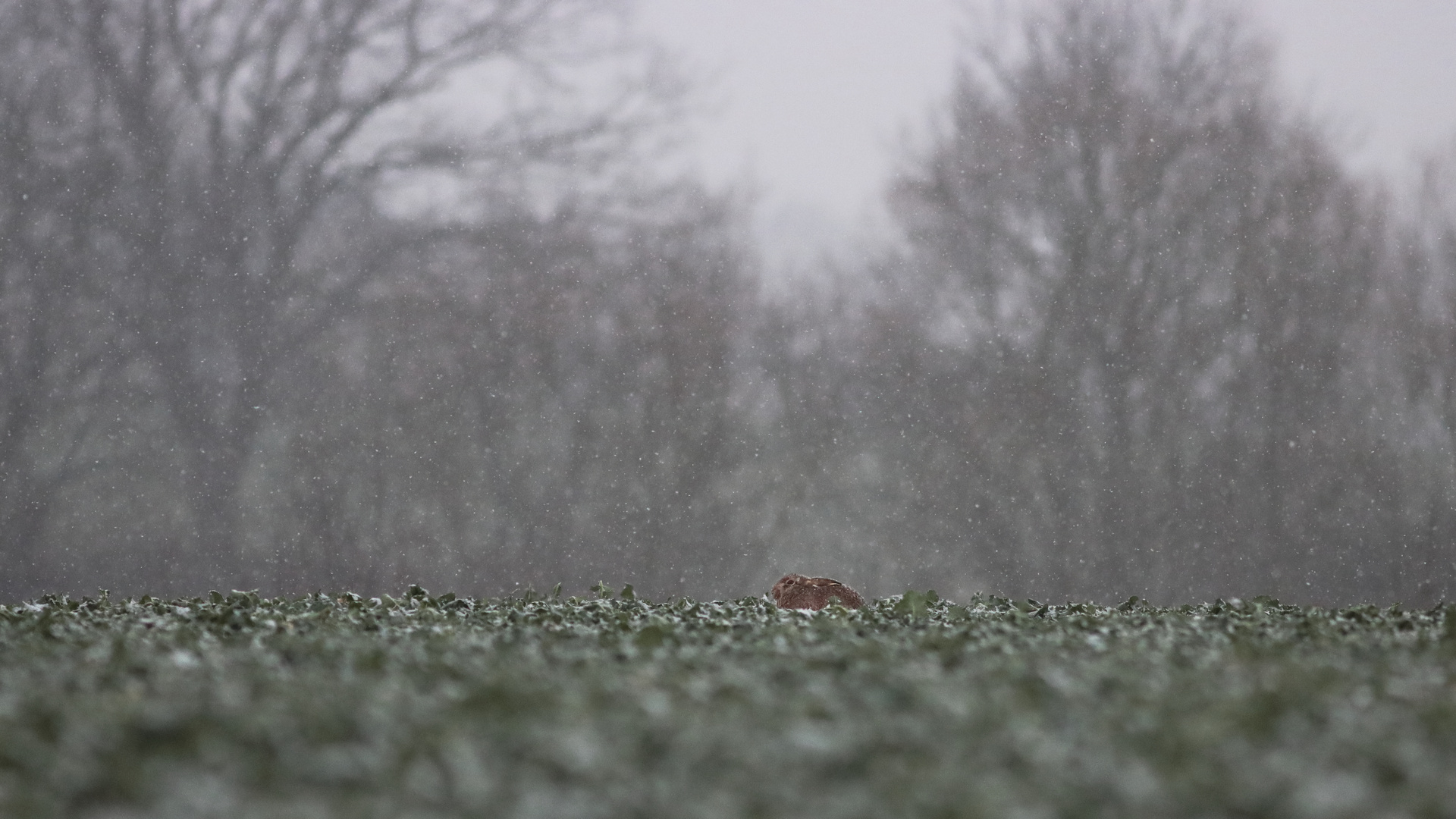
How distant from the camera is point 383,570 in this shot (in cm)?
848

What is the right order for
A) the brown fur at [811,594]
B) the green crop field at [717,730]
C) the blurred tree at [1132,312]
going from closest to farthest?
1. the green crop field at [717,730]
2. the brown fur at [811,594]
3. the blurred tree at [1132,312]

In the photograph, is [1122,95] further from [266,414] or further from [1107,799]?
[1107,799]

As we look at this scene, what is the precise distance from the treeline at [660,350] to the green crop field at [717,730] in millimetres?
5521

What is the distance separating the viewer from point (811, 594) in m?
5.70

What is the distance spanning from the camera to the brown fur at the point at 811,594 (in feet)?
18.4

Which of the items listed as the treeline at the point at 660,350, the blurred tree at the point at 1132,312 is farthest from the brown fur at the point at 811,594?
the blurred tree at the point at 1132,312

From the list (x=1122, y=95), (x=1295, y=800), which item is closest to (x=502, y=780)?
(x=1295, y=800)

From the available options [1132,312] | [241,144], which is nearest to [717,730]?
[1132,312]

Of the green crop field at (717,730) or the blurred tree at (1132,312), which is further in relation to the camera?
the blurred tree at (1132,312)

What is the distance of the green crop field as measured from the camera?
1.48 metres

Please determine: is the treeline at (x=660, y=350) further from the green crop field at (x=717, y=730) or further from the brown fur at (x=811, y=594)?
the green crop field at (x=717, y=730)

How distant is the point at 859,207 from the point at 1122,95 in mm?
1888

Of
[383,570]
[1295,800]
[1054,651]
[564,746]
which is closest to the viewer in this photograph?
[1295,800]

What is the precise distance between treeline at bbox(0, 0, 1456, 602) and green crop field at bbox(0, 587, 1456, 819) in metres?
5.52
